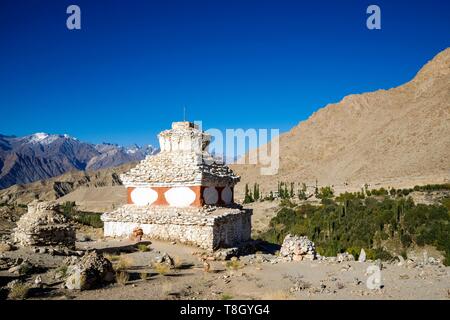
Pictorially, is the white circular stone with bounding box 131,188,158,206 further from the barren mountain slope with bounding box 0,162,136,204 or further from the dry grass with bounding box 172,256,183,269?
the barren mountain slope with bounding box 0,162,136,204

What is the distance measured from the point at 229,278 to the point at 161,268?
2047 millimetres

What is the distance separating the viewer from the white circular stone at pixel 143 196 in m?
18.4

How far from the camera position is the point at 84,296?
370 inches

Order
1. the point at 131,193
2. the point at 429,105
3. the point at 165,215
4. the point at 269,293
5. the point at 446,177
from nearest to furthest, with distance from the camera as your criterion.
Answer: the point at 269,293, the point at 165,215, the point at 131,193, the point at 446,177, the point at 429,105

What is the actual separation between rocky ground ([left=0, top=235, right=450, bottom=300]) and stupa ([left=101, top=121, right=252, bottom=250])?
120 centimetres

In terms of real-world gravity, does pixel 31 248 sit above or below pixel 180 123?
below

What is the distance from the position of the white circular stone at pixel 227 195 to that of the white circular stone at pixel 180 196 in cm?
207

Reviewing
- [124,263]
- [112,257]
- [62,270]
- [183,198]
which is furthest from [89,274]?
[183,198]

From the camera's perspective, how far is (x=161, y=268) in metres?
12.4

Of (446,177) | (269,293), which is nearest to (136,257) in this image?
(269,293)

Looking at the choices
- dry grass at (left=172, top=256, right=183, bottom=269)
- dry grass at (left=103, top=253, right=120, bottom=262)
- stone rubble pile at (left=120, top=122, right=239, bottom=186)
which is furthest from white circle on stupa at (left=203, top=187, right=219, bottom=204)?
dry grass at (left=103, top=253, right=120, bottom=262)

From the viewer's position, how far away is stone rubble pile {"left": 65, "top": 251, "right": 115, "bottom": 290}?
390 inches

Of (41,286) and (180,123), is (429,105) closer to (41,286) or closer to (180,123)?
(180,123)
